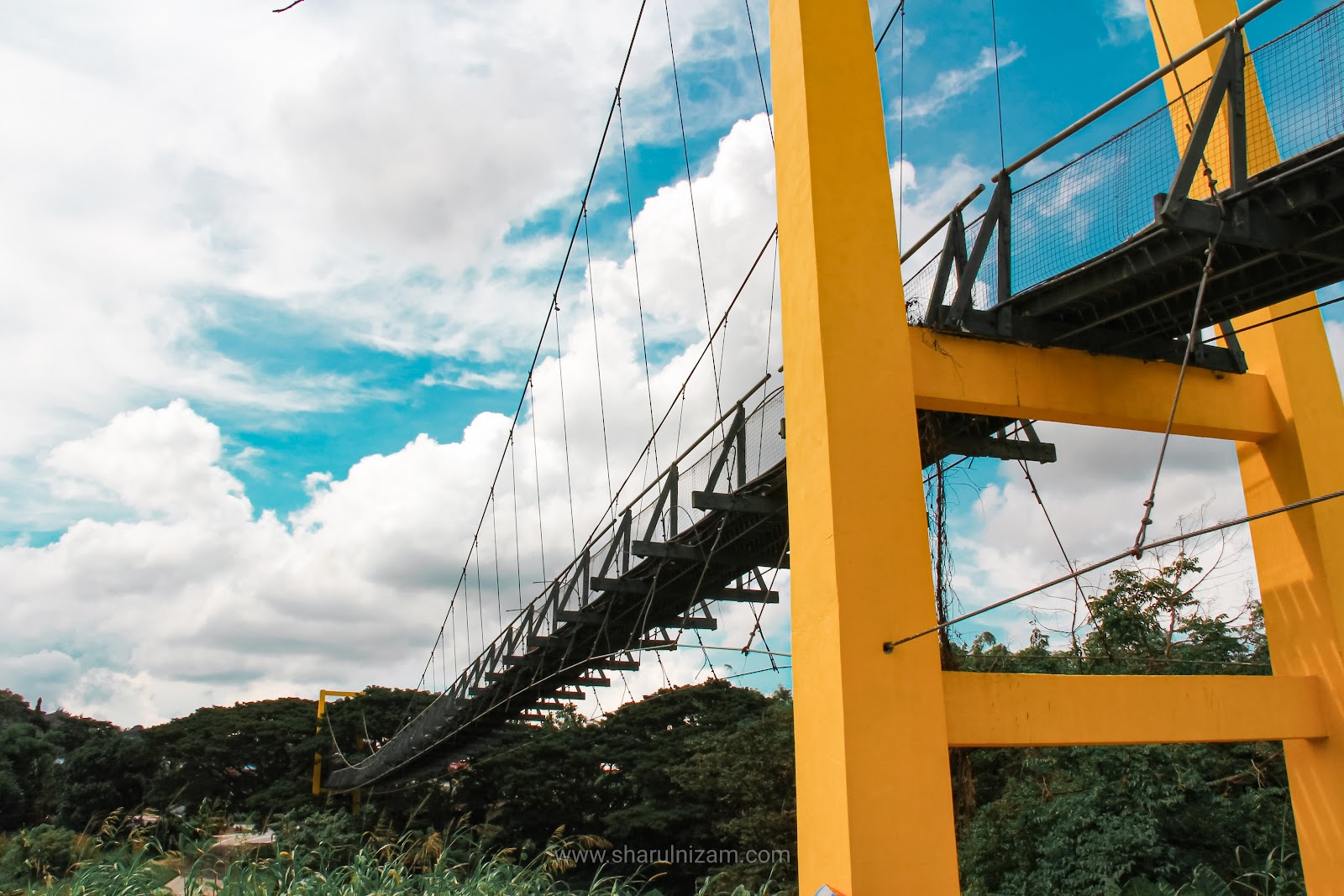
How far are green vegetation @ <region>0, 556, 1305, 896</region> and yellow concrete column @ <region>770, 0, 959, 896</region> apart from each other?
4.39 feet

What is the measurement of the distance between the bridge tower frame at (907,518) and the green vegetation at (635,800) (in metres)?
1.04

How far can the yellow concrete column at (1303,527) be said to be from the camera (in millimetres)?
5762

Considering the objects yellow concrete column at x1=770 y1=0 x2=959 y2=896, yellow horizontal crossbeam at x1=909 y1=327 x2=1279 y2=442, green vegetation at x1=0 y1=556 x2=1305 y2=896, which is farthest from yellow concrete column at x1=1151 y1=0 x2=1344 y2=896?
yellow concrete column at x1=770 y1=0 x2=959 y2=896

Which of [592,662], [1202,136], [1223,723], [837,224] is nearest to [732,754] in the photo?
[592,662]

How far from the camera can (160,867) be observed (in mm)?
5066

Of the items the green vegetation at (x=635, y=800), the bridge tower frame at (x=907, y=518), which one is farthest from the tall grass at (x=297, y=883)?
the bridge tower frame at (x=907, y=518)

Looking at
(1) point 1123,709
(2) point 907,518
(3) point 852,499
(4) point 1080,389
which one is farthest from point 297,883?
(4) point 1080,389

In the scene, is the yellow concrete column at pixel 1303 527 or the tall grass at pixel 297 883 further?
the yellow concrete column at pixel 1303 527

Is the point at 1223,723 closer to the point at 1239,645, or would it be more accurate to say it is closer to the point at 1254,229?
the point at 1254,229

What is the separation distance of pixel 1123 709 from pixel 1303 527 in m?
1.92

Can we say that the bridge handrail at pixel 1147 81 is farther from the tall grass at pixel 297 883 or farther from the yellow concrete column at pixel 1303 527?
A: the tall grass at pixel 297 883

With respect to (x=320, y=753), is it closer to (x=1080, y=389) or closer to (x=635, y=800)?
(x=635, y=800)

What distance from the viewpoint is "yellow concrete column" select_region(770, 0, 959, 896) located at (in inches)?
179

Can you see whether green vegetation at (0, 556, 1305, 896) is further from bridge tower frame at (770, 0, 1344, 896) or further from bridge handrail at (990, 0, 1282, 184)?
bridge handrail at (990, 0, 1282, 184)
